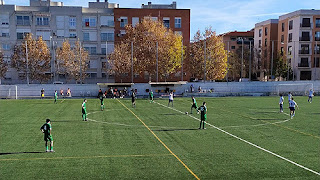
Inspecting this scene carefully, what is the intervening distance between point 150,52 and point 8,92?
26.0 m

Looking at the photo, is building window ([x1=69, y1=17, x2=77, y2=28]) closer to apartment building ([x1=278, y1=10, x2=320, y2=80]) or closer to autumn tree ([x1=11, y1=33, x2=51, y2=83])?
autumn tree ([x1=11, y1=33, x2=51, y2=83])

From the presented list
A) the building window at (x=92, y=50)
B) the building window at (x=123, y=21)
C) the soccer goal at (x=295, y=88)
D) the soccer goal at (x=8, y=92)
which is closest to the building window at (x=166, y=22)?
the building window at (x=123, y=21)

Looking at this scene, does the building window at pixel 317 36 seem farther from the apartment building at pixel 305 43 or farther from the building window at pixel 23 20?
the building window at pixel 23 20

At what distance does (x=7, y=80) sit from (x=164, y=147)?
198 feet

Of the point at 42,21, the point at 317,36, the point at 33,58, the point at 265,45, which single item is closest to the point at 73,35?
the point at 42,21

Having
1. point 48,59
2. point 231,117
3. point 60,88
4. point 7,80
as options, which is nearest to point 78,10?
point 48,59

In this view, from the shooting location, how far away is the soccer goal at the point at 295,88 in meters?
57.5

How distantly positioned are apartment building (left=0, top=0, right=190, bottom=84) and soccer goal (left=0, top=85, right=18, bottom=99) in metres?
17.6

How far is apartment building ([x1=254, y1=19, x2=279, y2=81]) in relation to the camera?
81.5m

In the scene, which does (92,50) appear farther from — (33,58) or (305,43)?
(305,43)

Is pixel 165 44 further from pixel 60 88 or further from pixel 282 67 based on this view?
pixel 282 67

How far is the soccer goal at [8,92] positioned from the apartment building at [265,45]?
5648 cm

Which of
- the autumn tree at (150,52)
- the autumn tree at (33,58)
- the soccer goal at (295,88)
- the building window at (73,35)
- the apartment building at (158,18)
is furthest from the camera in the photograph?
the apartment building at (158,18)

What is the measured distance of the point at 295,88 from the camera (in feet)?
190
